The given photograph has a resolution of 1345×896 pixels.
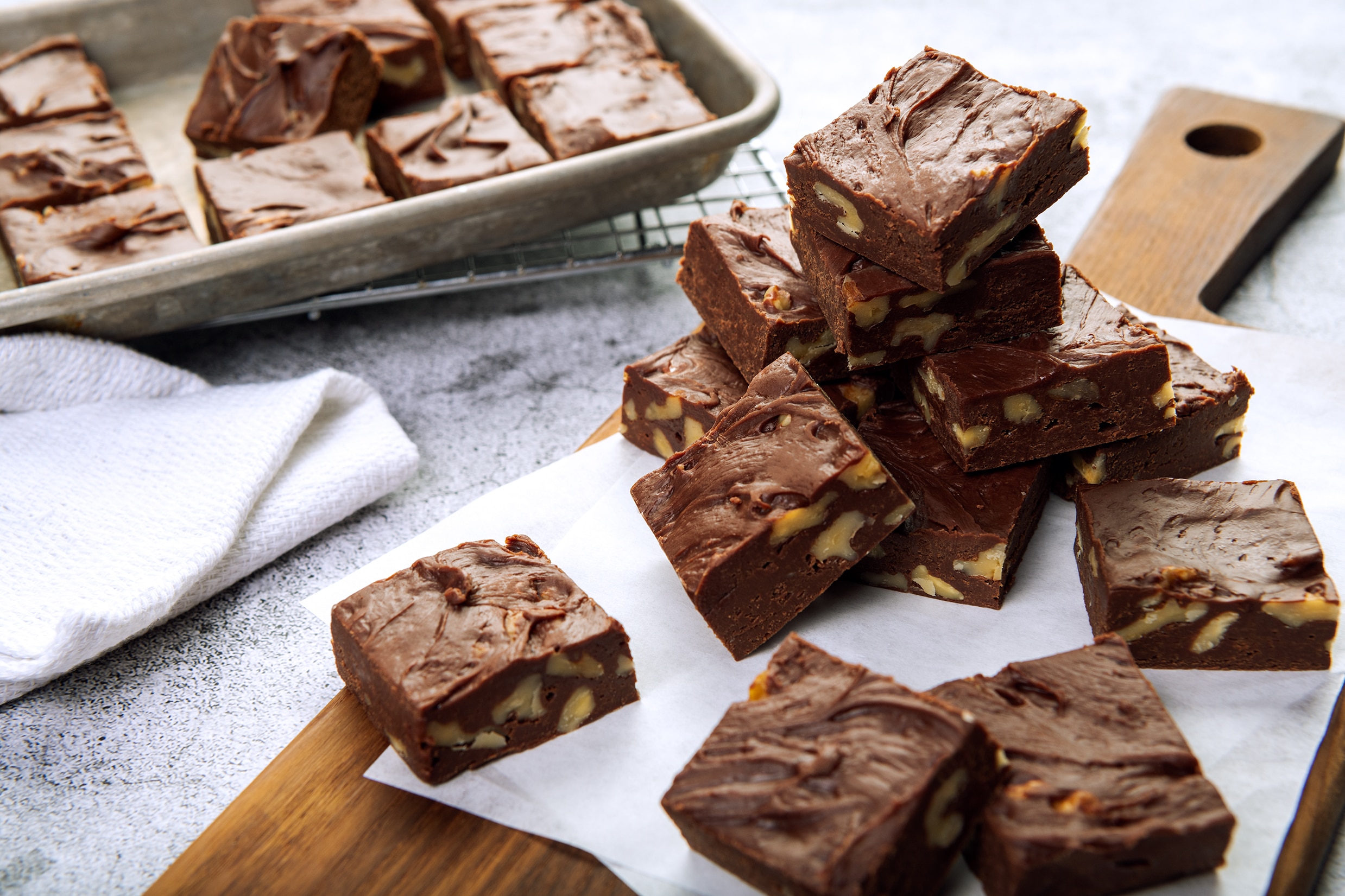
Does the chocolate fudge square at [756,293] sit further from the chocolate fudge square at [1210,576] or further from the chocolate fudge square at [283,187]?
the chocolate fudge square at [283,187]

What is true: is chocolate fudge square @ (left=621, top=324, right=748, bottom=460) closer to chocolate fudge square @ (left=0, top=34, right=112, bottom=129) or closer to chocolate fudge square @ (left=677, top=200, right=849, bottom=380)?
chocolate fudge square @ (left=677, top=200, right=849, bottom=380)

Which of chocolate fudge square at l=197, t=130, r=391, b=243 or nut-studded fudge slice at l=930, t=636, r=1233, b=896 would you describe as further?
chocolate fudge square at l=197, t=130, r=391, b=243

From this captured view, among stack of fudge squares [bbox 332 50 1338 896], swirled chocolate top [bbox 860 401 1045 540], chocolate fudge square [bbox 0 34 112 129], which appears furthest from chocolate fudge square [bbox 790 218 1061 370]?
chocolate fudge square [bbox 0 34 112 129]

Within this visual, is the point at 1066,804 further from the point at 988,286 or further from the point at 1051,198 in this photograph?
the point at 1051,198

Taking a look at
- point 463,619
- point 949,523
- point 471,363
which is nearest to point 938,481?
point 949,523

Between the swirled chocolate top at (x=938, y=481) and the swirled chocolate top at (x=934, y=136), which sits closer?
the swirled chocolate top at (x=934, y=136)

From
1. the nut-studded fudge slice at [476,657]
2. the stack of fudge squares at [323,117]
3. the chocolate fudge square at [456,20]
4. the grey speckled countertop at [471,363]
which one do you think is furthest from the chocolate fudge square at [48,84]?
the nut-studded fudge slice at [476,657]

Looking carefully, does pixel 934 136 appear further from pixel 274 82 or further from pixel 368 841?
pixel 274 82
